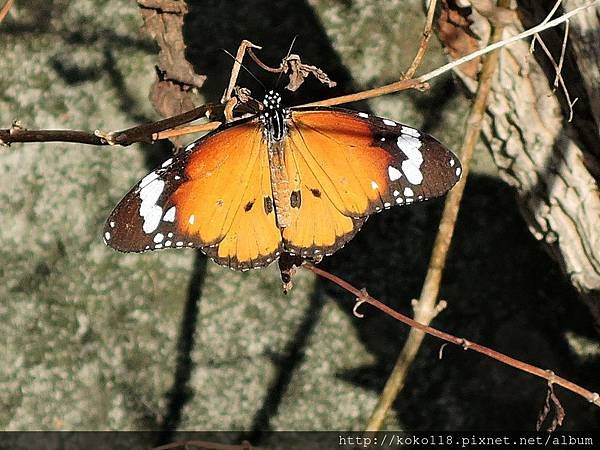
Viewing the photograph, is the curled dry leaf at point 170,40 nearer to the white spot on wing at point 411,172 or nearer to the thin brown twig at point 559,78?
the white spot on wing at point 411,172

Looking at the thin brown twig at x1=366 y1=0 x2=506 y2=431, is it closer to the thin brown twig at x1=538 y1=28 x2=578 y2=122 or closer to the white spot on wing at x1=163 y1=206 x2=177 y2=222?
the thin brown twig at x1=538 y1=28 x2=578 y2=122

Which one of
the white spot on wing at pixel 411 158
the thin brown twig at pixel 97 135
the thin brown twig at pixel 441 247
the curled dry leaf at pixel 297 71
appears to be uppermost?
the curled dry leaf at pixel 297 71

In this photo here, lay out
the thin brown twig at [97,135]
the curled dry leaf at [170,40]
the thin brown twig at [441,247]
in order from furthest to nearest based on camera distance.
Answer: the thin brown twig at [441,247] → the curled dry leaf at [170,40] → the thin brown twig at [97,135]

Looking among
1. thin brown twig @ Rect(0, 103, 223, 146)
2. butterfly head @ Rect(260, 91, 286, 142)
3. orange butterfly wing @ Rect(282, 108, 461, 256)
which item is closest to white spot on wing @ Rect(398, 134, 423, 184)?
orange butterfly wing @ Rect(282, 108, 461, 256)

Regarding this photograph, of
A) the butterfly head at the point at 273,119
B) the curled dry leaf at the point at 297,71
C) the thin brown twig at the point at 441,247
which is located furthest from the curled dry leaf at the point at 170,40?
the thin brown twig at the point at 441,247

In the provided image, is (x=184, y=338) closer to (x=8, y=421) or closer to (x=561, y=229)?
(x=8, y=421)

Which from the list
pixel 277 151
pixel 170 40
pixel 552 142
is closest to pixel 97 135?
pixel 277 151

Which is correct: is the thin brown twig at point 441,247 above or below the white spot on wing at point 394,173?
below

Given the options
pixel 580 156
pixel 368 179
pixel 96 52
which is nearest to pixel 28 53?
pixel 96 52
